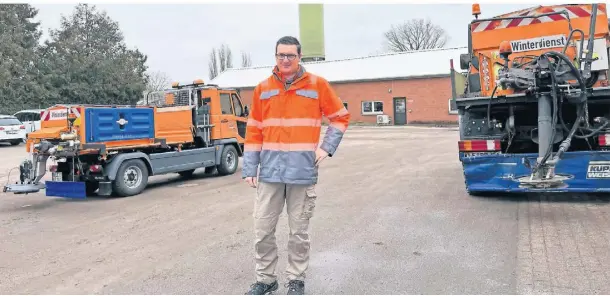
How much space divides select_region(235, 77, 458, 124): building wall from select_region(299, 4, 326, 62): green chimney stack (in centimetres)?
808

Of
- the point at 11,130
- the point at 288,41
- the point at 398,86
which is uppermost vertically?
the point at 398,86

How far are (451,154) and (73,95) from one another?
103ft

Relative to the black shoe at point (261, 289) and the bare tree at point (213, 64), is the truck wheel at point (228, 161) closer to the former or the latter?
the black shoe at point (261, 289)

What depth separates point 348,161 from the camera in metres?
14.8

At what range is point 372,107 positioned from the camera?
40906 mm

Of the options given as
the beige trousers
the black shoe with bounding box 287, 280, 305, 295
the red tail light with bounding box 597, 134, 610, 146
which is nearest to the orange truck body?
the red tail light with bounding box 597, 134, 610, 146

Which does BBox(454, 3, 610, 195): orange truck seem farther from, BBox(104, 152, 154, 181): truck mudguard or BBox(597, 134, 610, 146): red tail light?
BBox(104, 152, 154, 181): truck mudguard

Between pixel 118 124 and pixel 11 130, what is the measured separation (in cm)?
1782

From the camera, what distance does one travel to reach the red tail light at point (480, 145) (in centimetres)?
792

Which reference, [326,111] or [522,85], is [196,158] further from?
[326,111]

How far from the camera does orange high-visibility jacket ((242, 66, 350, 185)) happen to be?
4.04 m

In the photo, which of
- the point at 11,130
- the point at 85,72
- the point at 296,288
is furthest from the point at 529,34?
the point at 85,72

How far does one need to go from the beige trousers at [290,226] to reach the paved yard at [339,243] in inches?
10.9

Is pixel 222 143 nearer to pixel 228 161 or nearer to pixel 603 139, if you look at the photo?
pixel 228 161
